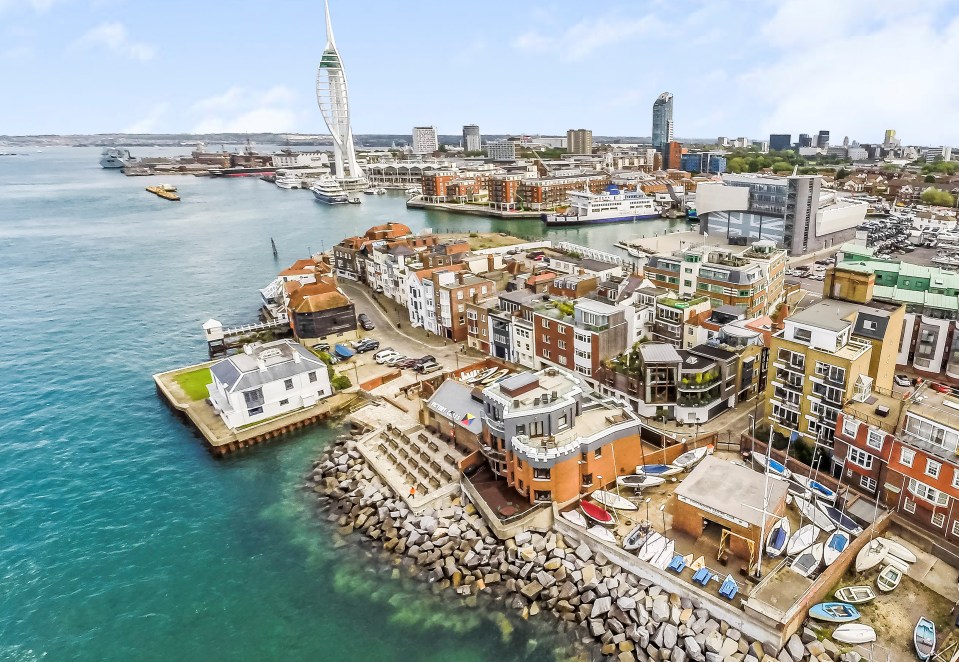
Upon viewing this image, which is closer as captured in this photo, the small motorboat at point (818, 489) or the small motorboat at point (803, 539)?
the small motorboat at point (803, 539)

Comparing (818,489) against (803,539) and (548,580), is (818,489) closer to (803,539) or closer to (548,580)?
(803,539)

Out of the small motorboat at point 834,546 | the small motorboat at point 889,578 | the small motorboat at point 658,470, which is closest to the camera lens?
the small motorboat at point 889,578

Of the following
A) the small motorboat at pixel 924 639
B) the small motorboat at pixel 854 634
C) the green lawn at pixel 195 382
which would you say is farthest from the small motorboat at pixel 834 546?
the green lawn at pixel 195 382

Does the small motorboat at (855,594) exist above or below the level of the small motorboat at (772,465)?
below

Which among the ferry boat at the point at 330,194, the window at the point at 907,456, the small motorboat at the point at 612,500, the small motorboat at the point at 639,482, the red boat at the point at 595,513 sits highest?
the ferry boat at the point at 330,194

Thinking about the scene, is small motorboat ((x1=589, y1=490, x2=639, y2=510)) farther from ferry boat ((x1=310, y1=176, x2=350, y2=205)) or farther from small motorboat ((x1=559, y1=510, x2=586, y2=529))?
ferry boat ((x1=310, y1=176, x2=350, y2=205))

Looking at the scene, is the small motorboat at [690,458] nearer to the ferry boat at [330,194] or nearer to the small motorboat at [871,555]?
the small motorboat at [871,555]

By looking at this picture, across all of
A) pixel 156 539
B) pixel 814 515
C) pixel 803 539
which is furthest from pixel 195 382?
pixel 814 515

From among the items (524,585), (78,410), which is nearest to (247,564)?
(524,585)
